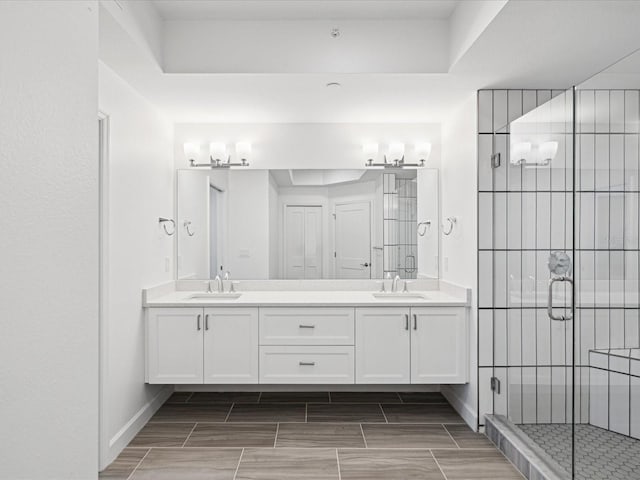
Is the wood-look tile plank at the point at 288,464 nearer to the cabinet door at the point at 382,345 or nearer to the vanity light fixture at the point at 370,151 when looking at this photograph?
the cabinet door at the point at 382,345

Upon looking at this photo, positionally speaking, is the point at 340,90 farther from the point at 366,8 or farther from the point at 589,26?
the point at 589,26

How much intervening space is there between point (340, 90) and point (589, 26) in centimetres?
143

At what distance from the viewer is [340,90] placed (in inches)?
119

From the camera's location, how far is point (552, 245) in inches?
94.0

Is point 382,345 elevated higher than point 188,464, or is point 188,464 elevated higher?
point 382,345

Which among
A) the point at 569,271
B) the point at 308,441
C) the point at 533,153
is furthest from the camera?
the point at 308,441

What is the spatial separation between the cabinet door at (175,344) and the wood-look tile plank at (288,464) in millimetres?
751

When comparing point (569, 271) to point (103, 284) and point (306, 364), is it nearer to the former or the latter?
point (306, 364)

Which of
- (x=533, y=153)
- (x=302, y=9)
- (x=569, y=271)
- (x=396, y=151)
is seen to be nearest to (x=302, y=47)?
(x=302, y=9)

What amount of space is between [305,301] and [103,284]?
1316 millimetres

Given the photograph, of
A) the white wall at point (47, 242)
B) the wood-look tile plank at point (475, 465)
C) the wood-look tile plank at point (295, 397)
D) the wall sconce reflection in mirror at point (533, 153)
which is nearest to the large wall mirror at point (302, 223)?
the wood-look tile plank at point (295, 397)

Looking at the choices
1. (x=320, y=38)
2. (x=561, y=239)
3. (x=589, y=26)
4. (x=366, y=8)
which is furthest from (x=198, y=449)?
(x=589, y=26)

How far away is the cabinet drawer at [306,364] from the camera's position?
10.5ft

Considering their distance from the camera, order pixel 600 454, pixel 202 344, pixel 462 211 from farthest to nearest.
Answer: pixel 462 211 < pixel 202 344 < pixel 600 454
